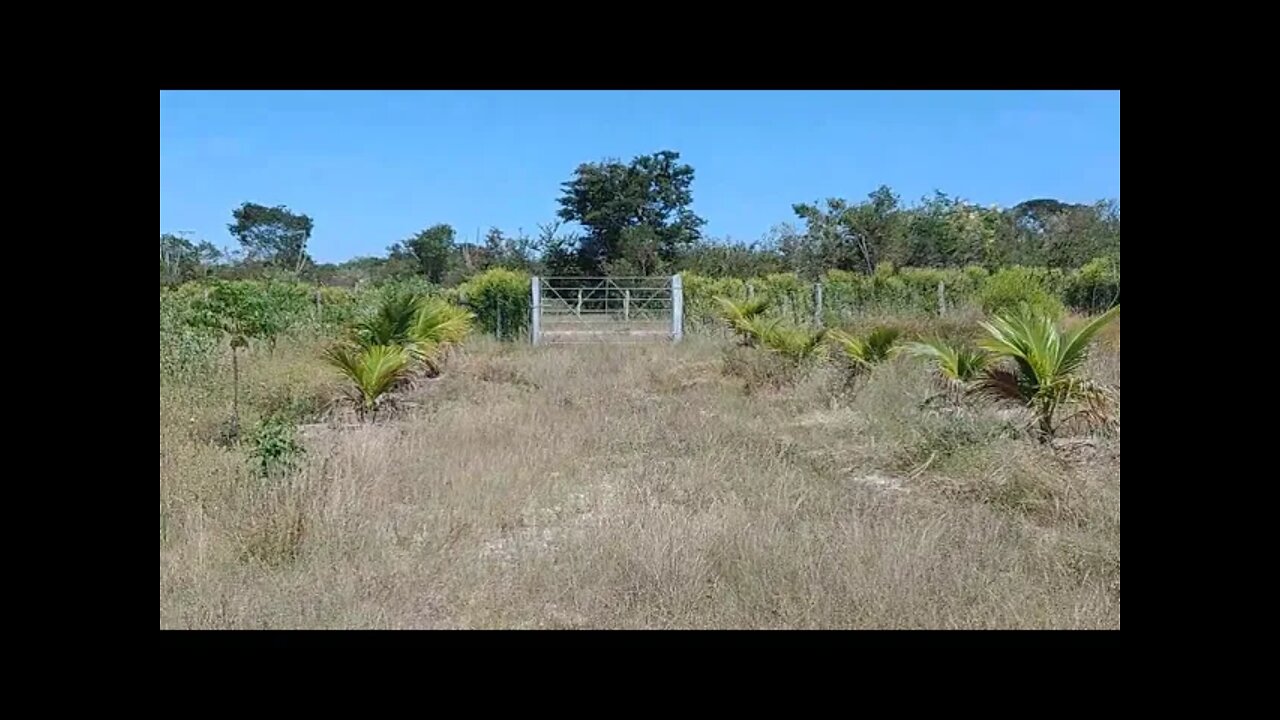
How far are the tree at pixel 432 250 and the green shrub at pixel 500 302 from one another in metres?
1.53

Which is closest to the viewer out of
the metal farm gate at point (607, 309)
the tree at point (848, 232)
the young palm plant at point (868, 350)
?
the young palm plant at point (868, 350)

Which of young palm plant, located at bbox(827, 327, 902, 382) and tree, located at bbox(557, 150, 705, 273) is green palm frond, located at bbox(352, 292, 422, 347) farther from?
tree, located at bbox(557, 150, 705, 273)

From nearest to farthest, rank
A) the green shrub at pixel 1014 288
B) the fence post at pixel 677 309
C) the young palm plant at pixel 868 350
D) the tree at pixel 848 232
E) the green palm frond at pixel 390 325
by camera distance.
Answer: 1. the young palm plant at pixel 868 350
2. the green palm frond at pixel 390 325
3. the green shrub at pixel 1014 288
4. the fence post at pixel 677 309
5. the tree at pixel 848 232

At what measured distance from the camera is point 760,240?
12.3m

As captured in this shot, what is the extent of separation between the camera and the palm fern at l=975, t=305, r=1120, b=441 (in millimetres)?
3951

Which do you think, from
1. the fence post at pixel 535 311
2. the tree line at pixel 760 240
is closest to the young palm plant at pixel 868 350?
→ the fence post at pixel 535 311

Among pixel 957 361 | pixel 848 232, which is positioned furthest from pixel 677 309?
pixel 957 361

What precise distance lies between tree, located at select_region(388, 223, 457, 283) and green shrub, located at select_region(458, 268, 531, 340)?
5.03ft

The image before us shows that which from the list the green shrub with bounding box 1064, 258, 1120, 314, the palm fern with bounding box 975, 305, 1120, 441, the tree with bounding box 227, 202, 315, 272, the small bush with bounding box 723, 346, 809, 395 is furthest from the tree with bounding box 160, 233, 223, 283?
the green shrub with bounding box 1064, 258, 1120, 314

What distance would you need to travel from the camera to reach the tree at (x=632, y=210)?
11883mm

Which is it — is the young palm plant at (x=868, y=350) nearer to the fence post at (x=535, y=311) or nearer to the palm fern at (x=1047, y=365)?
the palm fern at (x=1047, y=365)

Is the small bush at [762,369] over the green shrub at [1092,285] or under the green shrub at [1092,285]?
under

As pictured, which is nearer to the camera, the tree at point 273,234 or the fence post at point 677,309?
the tree at point 273,234
